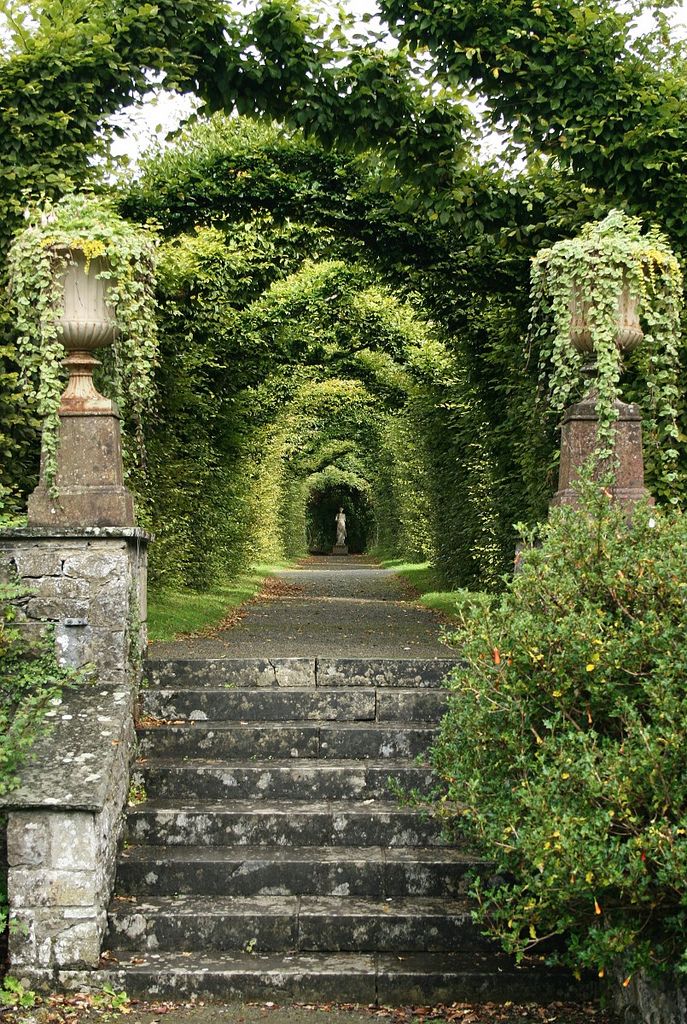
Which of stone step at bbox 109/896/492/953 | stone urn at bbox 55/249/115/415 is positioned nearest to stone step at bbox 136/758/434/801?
stone step at bbox 109/896/492/953

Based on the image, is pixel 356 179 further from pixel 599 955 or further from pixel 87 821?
pixel 599 955

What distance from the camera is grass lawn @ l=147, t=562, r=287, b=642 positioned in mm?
9781

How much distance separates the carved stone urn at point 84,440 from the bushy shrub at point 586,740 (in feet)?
8.52

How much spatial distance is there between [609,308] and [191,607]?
272 inches

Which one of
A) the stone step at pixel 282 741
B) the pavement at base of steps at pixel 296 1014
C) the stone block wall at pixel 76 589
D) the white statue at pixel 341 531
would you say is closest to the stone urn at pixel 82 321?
the stone block wall at pixel 76 589

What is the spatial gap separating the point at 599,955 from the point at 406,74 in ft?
26.0

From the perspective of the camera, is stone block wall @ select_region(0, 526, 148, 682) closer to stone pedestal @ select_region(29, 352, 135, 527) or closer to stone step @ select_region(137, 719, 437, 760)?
stone pedestal @ select_region(29, 352, 135, 527)

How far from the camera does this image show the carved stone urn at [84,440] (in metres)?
6.39

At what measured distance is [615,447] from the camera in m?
7.17

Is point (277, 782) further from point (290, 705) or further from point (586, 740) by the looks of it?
point (586, 740)

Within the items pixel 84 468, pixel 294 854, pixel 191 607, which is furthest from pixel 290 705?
pixel 191 607

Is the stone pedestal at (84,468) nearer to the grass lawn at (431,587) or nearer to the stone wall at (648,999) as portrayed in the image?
the stone wall at (648,999)

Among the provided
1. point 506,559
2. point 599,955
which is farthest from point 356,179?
point 599,955

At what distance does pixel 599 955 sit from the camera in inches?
152
